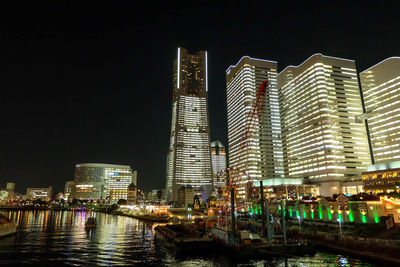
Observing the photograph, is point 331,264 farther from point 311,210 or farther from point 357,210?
point 311,210

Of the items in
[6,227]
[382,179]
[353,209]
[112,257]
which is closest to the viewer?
[112,257]

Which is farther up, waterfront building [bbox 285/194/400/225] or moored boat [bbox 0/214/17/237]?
waterfront building [bbox 285/194/400/225]

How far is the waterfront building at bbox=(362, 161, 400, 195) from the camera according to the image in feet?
471

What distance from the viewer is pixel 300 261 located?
168 feet

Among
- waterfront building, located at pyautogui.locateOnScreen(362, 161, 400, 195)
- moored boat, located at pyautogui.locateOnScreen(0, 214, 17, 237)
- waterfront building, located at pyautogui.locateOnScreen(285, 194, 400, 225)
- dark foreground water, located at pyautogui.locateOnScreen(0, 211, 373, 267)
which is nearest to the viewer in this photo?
dark foreground water, located at pyautogui.locateOnScreen(0, 211, 373, 267)

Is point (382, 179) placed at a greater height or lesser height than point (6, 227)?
greater

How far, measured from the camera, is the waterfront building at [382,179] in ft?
471

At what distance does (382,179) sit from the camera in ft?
496

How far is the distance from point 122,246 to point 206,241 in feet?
66.2

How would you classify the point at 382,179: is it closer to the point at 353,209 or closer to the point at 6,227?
the point at 353,209

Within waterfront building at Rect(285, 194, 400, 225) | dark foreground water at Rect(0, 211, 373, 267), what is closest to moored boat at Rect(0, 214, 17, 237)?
dark foreground water at Rect(0, 211, 373, 267)

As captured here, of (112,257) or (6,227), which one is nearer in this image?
(112,257)

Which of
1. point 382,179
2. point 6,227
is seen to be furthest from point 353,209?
point 6,227

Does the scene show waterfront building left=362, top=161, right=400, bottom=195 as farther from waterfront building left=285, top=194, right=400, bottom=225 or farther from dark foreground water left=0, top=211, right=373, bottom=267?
dark foreground water left=0, top=211, right=373, bottom=267
